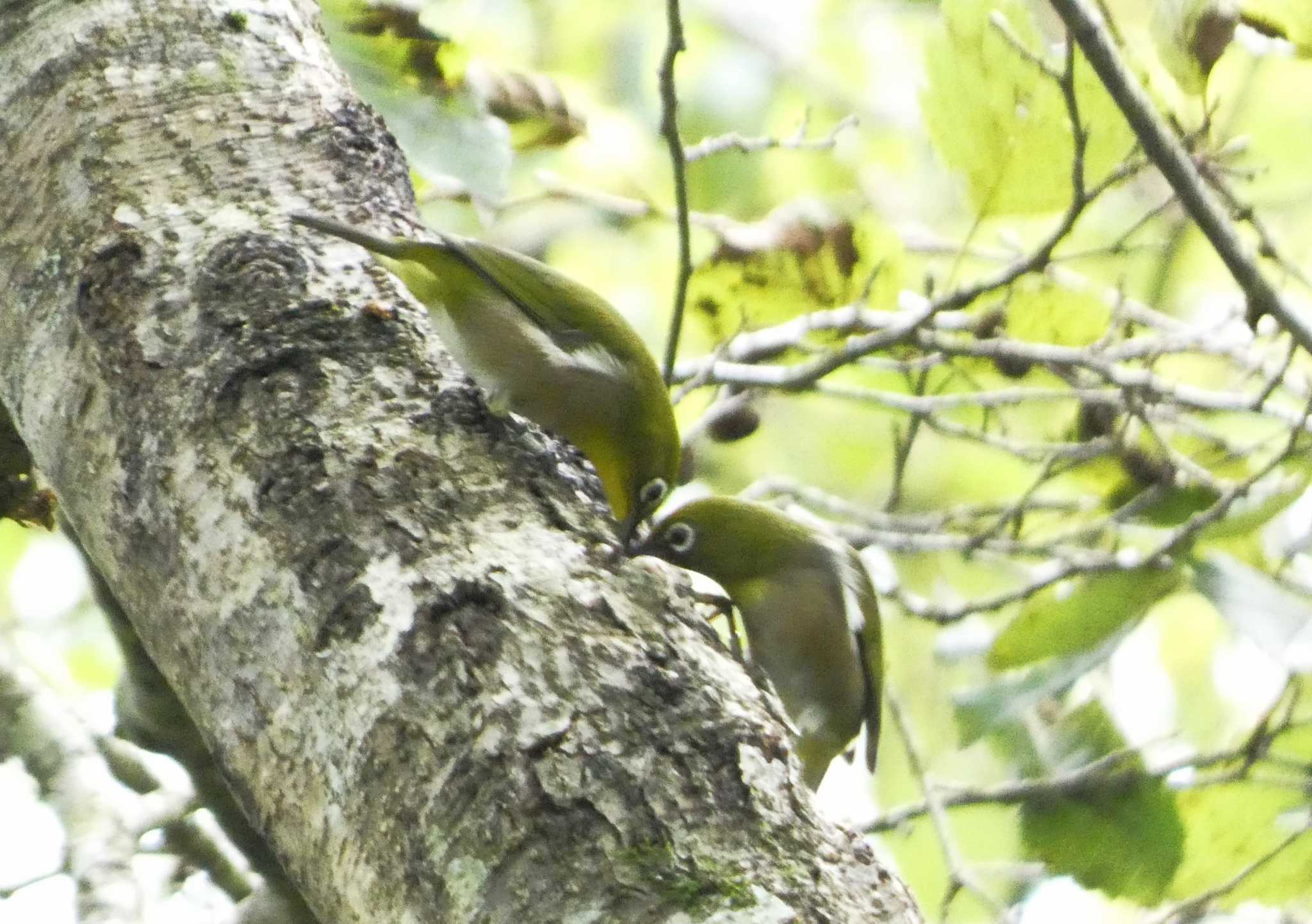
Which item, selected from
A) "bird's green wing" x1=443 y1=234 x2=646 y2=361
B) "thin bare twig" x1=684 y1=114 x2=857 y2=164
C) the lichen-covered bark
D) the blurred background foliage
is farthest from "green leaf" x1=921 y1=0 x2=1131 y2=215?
the lichen-covered bark

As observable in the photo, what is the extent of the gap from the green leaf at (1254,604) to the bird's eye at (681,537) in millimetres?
Result: 1172

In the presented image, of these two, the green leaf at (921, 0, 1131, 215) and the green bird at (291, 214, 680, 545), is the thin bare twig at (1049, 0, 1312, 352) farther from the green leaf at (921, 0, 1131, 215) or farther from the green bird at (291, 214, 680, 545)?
the green bird at (291, 214, 680, 545)

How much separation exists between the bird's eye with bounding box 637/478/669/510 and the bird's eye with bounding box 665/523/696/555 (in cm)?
10

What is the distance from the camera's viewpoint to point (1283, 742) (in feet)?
10.8

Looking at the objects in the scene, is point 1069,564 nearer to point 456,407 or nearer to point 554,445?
point 554,445

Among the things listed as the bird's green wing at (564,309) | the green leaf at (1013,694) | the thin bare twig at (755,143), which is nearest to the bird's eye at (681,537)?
the bird's green wing at (564,309)

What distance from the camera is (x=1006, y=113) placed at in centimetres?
301

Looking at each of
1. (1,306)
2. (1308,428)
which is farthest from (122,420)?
(1308,428)

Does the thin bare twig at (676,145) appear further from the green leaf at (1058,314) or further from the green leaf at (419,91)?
the green leaf at (1058,314)

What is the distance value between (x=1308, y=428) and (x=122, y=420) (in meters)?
2.95

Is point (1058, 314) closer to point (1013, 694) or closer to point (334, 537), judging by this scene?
point (1013, 694)

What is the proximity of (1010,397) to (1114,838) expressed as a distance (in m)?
1.25

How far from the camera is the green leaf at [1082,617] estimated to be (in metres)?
3.08

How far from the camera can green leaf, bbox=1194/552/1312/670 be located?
2867mm
